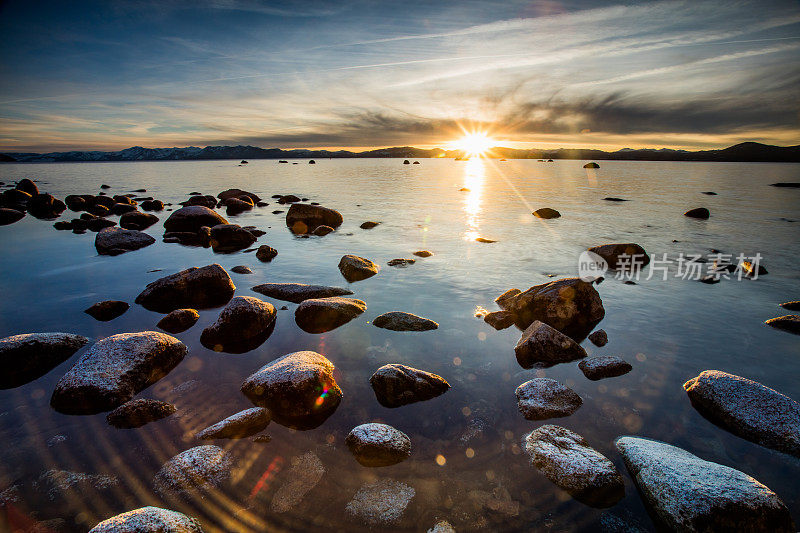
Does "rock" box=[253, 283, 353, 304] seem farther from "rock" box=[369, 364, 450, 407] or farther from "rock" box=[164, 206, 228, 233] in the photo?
"rock" box=[164, 206, 228, 233]

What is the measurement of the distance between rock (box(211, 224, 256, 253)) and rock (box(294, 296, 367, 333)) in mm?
8333

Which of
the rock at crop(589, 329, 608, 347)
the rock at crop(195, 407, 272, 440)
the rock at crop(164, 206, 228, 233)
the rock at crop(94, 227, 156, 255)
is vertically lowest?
the rock at crop(195, 407, 272, 440)

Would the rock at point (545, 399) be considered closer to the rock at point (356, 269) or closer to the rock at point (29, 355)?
the rock at point (356, 269)

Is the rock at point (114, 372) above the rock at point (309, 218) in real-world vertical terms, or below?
below

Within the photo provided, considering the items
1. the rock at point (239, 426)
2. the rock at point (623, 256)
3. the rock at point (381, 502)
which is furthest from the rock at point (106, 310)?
the rock at point (623, 256)

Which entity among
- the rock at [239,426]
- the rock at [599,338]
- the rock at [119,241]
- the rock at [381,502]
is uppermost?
the rock at [119,241]

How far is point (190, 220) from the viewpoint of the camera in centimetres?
1742

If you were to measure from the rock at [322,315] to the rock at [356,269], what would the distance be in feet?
8.52

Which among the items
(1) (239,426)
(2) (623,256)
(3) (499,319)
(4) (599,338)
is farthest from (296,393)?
(2) (623,256)

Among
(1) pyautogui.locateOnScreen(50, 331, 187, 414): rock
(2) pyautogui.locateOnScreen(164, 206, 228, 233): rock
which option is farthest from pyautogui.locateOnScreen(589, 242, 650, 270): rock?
(2) pyautogui.locateOnScreen(164, 206, 228, 233): rock

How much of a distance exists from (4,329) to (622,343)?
1277cm

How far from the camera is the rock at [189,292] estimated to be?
8.51 meters

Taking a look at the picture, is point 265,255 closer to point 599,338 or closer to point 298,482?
point 298,482

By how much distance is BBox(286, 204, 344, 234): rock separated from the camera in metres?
18.4
